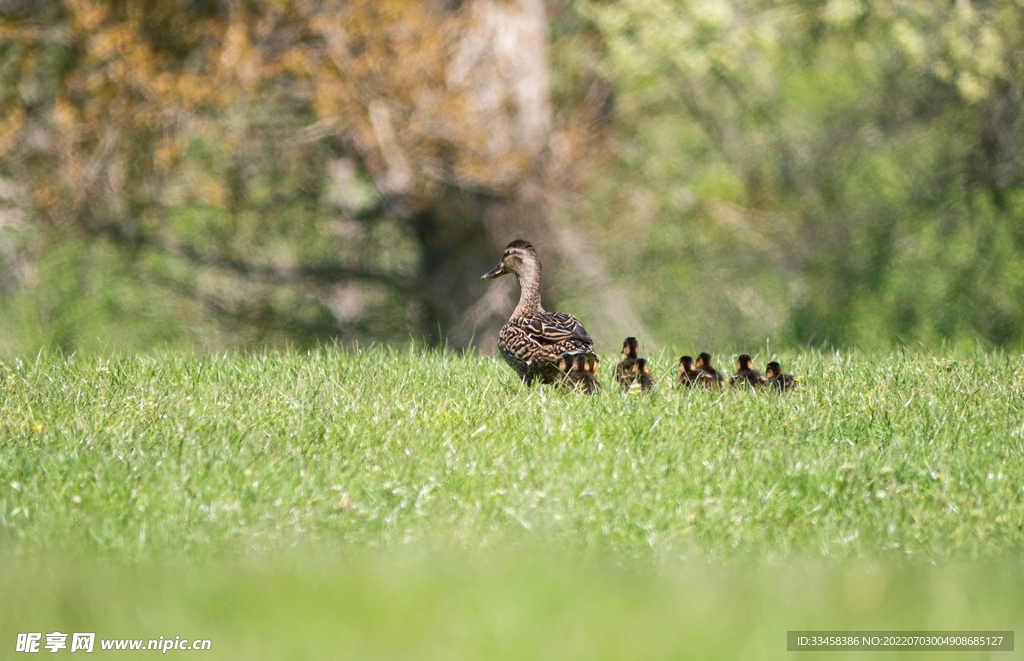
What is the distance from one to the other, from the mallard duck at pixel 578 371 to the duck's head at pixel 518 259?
166 cm

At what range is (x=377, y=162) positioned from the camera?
53.7ft

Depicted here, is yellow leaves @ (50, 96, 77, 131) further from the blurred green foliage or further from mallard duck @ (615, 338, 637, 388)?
mallard duck @ (615, 338, 637, 388)

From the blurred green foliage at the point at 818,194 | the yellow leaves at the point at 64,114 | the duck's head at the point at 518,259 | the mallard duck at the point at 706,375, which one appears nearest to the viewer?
the mallard duck at the point at 706,375

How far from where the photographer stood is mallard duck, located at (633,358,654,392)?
26.9 feet

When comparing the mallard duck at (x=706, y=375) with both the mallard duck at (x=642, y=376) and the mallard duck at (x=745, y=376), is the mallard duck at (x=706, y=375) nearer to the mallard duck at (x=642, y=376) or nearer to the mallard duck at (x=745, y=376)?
the mallard duck at (x=745, y=376)

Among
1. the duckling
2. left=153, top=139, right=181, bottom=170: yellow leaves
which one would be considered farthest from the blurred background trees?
the duckling

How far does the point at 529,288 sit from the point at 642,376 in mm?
1615

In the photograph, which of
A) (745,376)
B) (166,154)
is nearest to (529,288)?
(745,376)

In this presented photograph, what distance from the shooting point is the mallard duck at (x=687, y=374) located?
836 cm

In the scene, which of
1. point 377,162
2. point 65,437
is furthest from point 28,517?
point 377,162

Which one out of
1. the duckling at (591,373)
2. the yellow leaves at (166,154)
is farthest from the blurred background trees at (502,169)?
the duckling at (591,373)

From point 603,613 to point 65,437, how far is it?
376cm

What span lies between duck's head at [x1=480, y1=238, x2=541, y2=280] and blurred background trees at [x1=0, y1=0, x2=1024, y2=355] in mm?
5265

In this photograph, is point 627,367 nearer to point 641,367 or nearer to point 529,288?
point 641,367
